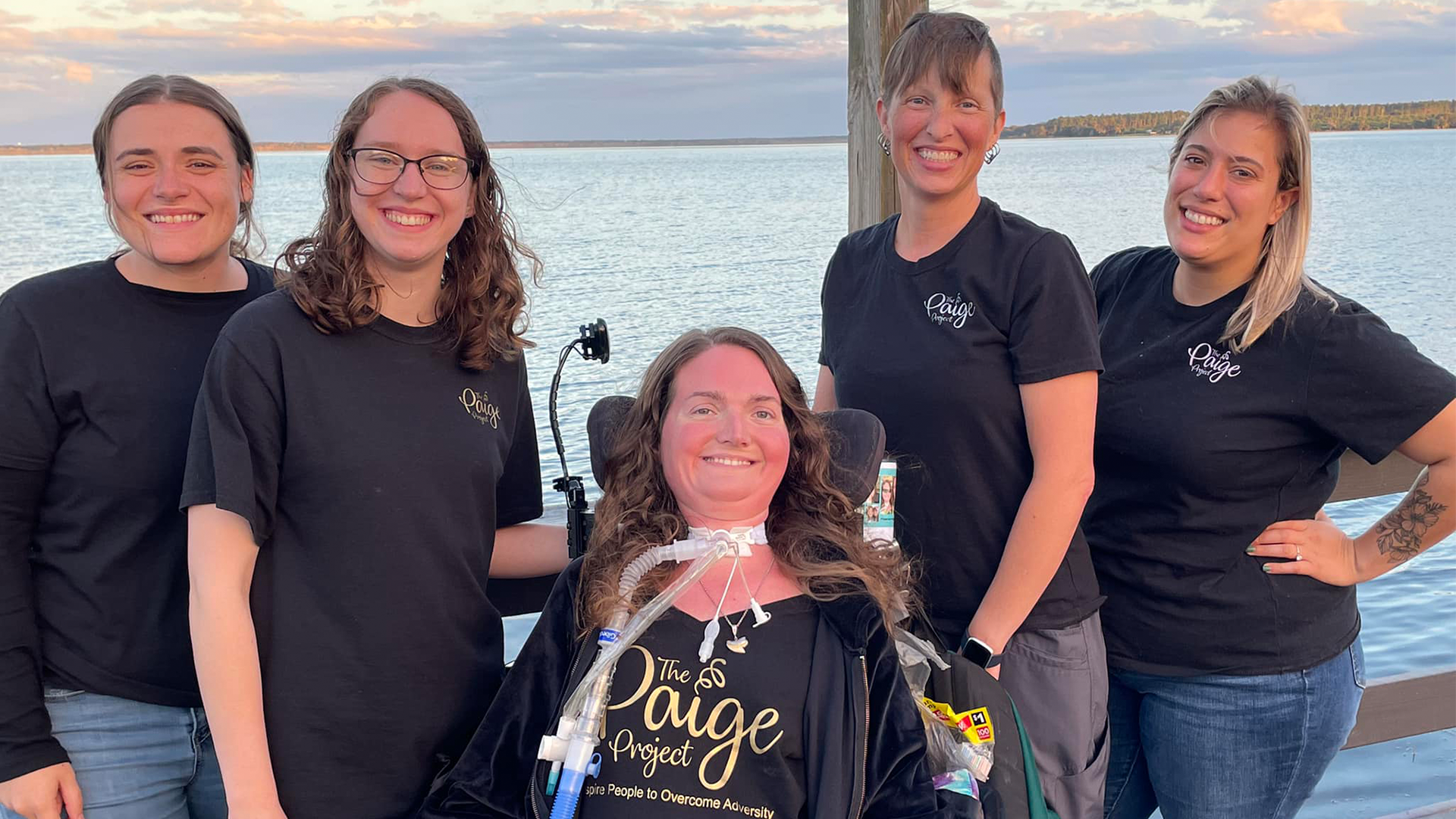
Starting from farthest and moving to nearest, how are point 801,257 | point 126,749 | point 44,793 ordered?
point 801,257 → point 126,749 → point 44,793

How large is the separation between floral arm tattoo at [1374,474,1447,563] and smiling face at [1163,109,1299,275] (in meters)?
0.62

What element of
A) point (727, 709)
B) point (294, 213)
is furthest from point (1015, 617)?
point (294, 213)

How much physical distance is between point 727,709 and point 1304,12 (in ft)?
51.5

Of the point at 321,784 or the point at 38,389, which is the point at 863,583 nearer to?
the point at 321,784

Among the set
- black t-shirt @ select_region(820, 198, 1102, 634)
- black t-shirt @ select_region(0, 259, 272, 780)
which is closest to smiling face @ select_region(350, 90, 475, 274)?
black t-shirt @ select_region(0, 259, 272, 780)

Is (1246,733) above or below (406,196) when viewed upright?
below

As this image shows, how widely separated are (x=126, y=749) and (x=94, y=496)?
44 centimetres

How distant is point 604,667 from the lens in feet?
6.14

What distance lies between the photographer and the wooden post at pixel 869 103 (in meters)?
2.79

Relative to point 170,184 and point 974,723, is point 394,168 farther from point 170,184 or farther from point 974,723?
point 974,723

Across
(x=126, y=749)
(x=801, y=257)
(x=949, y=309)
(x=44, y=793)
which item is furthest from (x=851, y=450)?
(x=801, y=257)

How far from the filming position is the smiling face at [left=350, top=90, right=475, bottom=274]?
74.2 inches

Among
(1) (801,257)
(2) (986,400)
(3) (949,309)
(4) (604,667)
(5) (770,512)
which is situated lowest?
(1) (801,257)

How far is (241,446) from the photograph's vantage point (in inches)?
66.7
